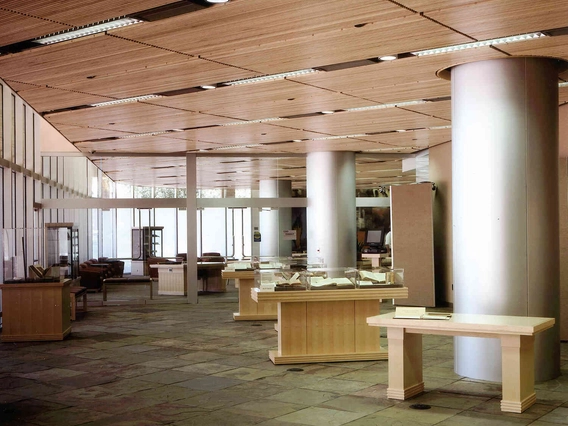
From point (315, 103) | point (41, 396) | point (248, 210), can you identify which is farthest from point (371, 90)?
point (248, 210)

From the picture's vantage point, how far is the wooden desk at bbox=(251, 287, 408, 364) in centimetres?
933

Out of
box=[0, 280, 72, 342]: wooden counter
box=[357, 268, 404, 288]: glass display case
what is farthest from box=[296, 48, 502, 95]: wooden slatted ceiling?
box=[0, 280, 72, 342]: wooden counter

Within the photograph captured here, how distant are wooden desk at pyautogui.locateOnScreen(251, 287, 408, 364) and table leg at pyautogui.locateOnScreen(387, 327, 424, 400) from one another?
1957 millimetres

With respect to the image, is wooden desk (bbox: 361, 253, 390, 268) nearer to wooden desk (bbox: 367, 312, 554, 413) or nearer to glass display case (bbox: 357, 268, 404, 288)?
glass display case (bbox: 357, 268, 404, 288)

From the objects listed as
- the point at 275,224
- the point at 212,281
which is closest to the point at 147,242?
the point at 212,281

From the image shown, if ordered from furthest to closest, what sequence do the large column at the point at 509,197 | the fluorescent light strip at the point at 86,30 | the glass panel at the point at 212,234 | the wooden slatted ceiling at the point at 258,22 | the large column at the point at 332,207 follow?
the glass panel at the point at 212,234
the large column at the point at 332,207
the large column at the point at 509,197
the fluorescent light strip at the point at 86,30
the wooden slatted ceiling at the point at 258,22

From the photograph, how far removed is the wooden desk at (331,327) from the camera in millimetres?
9328

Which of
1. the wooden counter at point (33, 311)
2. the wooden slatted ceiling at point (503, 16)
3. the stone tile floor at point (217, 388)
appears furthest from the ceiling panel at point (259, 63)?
the stone tile floor at point (217, 388)

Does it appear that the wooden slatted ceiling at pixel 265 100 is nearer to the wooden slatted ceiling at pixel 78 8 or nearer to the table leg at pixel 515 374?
the wooden slatted ceiling at pixel 78 8

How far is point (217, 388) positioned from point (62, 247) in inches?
386

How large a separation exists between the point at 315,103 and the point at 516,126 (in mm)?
3291

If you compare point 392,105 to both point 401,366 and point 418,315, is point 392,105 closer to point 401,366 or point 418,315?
point 418,315

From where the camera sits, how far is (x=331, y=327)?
374 inches

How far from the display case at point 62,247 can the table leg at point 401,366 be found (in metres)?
6.93
